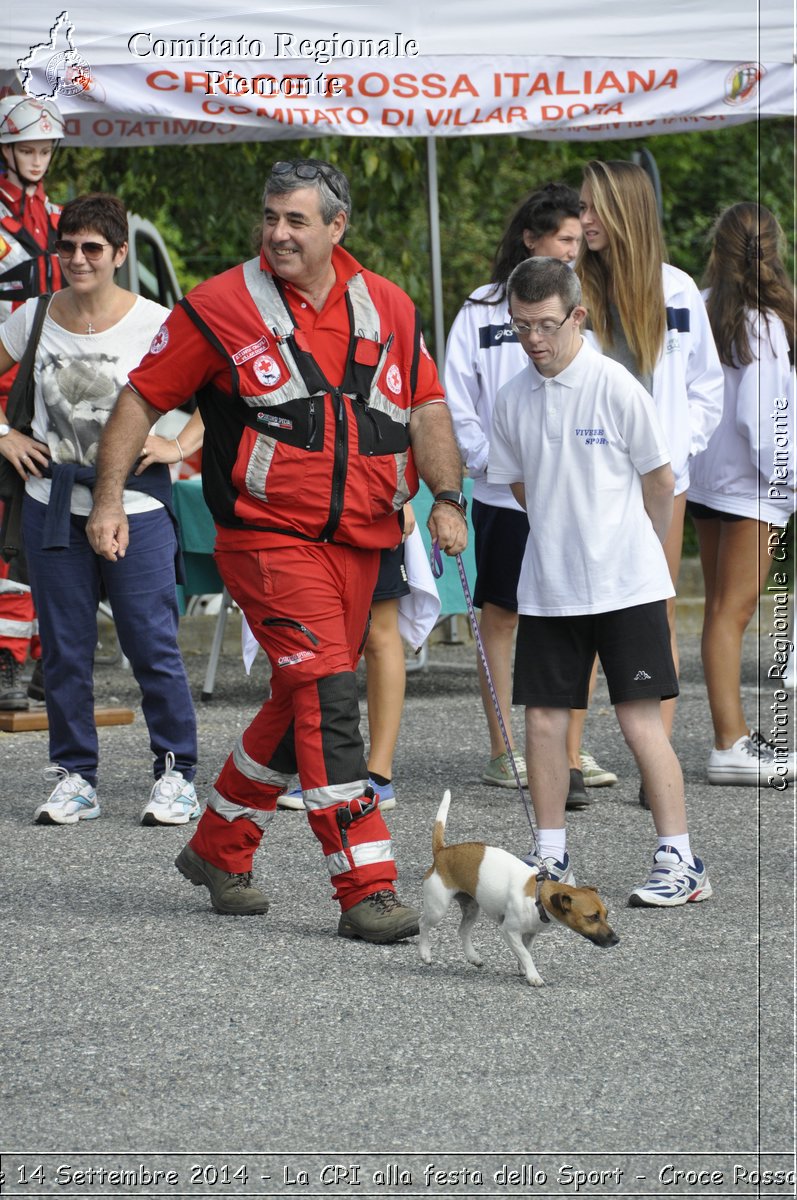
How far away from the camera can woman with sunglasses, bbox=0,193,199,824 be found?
234 inches

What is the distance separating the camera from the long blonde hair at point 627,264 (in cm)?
563

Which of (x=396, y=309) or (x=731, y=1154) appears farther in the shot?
(x=396, y=309)

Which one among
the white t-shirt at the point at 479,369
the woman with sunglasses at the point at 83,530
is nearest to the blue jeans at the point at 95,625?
the woman with sunglasses at the point at 83,530

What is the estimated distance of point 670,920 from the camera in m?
4.81

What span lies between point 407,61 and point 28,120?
1666 mm

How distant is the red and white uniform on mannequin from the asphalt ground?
0.50 m

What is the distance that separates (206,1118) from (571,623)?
2.01 meters

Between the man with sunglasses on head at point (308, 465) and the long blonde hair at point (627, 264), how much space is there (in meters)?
1.19

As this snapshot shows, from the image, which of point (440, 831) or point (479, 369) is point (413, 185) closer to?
point (479, 369)

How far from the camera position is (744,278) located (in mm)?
6410

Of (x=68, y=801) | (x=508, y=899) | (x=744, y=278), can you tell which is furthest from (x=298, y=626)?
(x=744, y=278)

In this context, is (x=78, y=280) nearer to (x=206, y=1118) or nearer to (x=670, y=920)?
(x=670, y=920)

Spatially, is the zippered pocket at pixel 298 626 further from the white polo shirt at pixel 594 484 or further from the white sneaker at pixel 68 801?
the white sneaker at pixel 68 801

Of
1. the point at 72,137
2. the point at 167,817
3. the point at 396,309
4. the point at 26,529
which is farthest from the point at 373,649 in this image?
the point at 72,137
